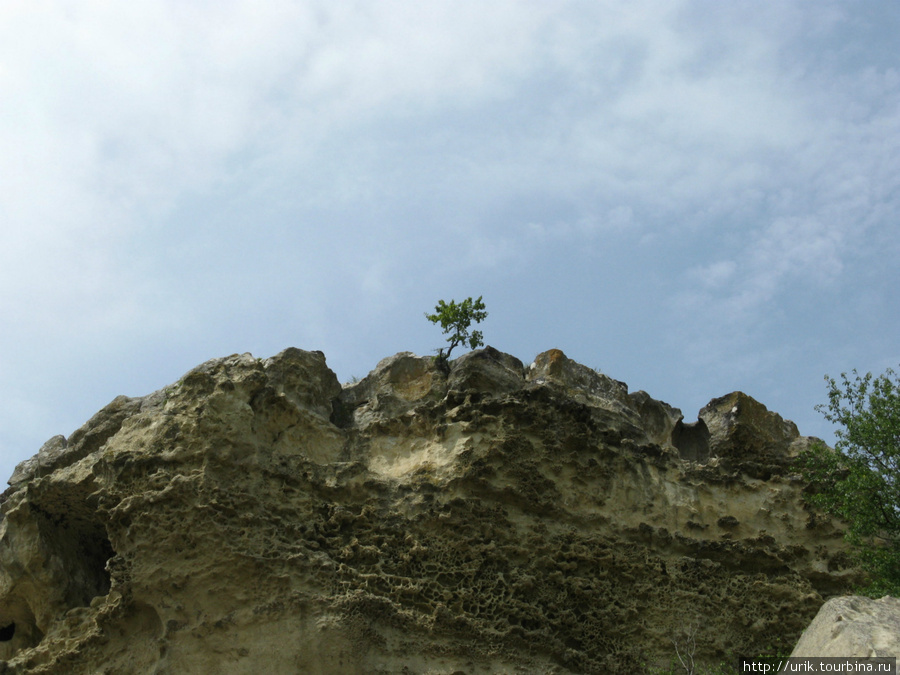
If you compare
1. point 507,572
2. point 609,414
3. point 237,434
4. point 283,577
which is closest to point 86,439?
point 237,434

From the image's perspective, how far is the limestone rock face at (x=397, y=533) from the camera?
43.7 ft

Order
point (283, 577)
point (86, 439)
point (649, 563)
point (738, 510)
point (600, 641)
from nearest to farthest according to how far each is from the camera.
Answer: point (283, 577)
point (600, 641)
point (649, 563)
point (738, 510)
point (86, 439)

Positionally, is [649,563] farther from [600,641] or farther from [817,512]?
[817,512]

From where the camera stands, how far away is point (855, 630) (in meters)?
10.6

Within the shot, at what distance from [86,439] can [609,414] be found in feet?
32.7

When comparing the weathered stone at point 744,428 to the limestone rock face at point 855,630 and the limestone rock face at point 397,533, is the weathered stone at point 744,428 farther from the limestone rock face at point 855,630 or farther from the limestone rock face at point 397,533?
the limestone rock face at point 855,630

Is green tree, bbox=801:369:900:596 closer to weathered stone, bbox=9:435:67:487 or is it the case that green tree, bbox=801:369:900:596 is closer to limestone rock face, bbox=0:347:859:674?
limestone rock face, bbox=0:347:859:674

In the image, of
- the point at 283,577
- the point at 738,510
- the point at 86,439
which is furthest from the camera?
the point at 86,439

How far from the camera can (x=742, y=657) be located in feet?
48.2

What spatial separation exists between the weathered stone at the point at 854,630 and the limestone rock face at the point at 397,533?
11.8 ft

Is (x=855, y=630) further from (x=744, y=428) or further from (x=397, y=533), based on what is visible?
(x=744, y=428)

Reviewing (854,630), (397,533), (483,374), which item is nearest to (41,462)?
(397,533)

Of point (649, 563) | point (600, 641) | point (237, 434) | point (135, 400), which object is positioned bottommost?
point (600, 641)

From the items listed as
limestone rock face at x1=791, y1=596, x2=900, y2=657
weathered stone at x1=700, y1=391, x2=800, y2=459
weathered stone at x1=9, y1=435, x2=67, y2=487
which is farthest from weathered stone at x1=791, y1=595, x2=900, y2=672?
weathered stone at x1=9, y1=435, x2=67, y2=487
